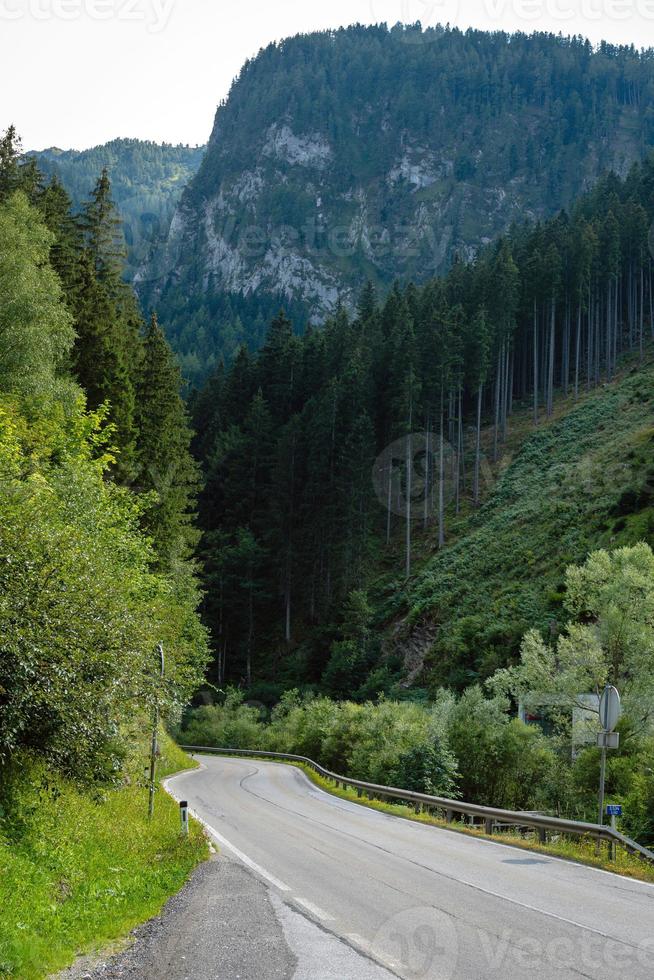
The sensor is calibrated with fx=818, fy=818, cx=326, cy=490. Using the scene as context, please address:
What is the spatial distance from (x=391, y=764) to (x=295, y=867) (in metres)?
17.9

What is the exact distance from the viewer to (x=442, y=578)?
5738 cm

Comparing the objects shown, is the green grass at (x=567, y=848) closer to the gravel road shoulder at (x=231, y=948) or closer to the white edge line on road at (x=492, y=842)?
the white edge line on road at (x=492, y=842)

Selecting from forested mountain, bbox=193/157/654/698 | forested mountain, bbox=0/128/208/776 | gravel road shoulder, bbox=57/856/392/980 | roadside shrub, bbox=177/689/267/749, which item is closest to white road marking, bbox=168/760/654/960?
gravel road shoulder, bbox=57/856/392/980

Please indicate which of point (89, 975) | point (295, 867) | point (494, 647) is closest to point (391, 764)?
point (494, 647)

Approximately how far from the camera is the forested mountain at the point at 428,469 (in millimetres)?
52875

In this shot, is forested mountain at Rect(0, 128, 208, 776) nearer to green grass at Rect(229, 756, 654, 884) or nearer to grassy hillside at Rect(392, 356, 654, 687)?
green grass at Rect(229, 756, 654, 884)

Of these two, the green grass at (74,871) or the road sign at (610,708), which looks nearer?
the green grass at (74,871)

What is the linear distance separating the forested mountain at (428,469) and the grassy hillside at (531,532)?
0.61 ft

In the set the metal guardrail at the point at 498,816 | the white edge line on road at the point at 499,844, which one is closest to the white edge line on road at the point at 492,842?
the white edge line on road at the point at 499,844

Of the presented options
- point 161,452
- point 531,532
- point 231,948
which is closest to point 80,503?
point 231,948

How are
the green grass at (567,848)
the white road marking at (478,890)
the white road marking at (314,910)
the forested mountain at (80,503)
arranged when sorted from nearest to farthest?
1. the white road marking at (478,890)
2. the white road marking at (314,910)
3. the forested mountain at (80,503)
4. the green grass at (567,848)

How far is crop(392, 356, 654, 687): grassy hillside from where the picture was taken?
45.2 m

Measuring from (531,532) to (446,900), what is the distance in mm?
46917

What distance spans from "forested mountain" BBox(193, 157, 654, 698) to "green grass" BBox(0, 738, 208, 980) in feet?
101
